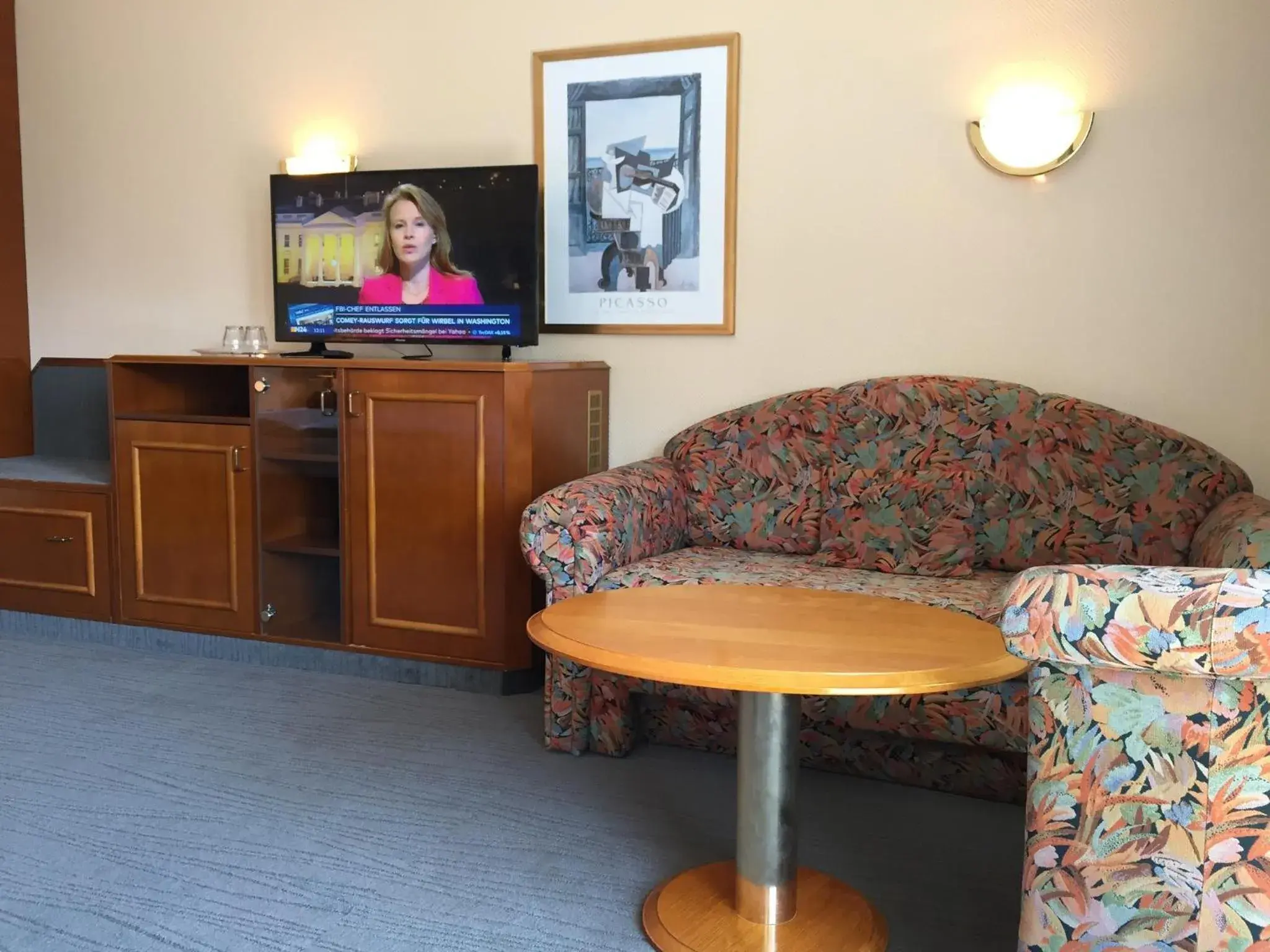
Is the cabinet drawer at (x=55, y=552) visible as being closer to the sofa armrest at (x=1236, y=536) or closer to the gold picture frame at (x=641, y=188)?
the gold picture frame at (x=641, y=188)

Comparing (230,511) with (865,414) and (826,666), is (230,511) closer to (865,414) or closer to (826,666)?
(865,414)

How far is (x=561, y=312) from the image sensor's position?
3.57 m

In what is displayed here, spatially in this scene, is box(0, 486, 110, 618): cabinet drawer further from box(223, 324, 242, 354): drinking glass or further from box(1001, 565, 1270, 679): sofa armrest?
box(1001, 565, 1270, 679): sofa armrest

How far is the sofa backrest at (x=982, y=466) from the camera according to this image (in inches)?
107

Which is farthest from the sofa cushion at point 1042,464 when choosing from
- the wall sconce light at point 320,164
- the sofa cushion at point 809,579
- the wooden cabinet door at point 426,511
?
the wall sconce light at point 320,164

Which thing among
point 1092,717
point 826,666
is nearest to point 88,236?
point 826,666

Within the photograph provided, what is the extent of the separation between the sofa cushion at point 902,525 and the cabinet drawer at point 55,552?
7.82ft

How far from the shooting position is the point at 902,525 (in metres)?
2.90

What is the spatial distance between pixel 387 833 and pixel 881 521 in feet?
4.74

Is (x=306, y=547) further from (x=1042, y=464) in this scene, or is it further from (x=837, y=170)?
(x=1042, y=464)

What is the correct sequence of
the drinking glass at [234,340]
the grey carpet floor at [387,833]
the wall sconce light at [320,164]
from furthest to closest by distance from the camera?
the wall sconce light at [320,164] < the drinking glass at [234,340] < the grey carpet floor at [387,833]

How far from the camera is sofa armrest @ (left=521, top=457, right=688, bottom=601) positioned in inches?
105

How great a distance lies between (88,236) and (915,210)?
308 cm

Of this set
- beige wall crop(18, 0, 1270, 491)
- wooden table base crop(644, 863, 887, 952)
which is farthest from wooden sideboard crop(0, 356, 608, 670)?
wooden table base crop(644, 863, 887, 952)
